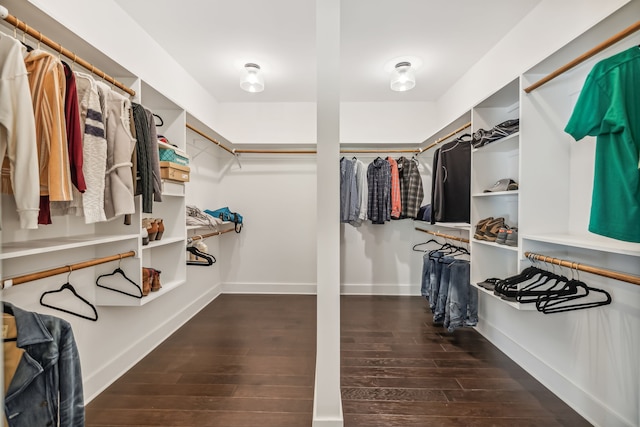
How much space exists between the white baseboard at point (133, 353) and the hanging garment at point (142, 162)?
1105mm

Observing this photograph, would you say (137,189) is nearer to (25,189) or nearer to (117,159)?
(117,159)

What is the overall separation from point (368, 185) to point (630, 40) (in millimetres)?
2231

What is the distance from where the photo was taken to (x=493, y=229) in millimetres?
2174

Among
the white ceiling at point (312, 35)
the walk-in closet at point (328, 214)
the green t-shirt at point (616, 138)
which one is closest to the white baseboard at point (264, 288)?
the walk-in closet at point (328, 214)

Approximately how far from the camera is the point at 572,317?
1.78 metres

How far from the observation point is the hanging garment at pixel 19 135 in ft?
3.41

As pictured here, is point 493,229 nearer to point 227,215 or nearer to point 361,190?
point 361,190

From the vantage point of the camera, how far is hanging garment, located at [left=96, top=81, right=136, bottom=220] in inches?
60.6

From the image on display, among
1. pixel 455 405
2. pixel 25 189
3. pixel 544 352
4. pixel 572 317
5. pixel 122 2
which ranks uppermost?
pixel 122 2

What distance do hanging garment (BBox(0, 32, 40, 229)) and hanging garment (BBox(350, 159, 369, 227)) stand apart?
2.72 m

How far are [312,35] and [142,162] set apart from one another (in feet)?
5.37

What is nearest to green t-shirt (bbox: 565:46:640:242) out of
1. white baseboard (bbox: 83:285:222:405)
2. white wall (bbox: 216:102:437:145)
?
white wall (bbox: 216:102:437:145)

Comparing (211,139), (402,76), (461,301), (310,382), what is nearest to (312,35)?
(402,76)

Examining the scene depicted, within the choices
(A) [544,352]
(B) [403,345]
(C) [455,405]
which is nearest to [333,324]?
(C) [455,405]
